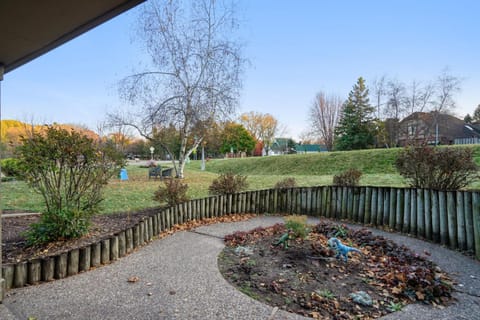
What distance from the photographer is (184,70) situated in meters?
12.2

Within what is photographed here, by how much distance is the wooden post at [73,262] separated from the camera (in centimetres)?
310

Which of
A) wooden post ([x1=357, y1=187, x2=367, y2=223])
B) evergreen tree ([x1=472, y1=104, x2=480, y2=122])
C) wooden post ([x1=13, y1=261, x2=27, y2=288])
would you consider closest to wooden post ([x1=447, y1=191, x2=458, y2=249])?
wooden post ([x1=357, y1=187, x2=367, y2=223])

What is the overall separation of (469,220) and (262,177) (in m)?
11.9

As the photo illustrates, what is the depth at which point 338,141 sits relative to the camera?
29.9 metres

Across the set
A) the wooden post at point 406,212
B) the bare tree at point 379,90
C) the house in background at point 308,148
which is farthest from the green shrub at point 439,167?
the house in background at point 308,148

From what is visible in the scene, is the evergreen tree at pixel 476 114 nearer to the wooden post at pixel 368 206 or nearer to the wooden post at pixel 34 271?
the wooden post at pixel 368 206

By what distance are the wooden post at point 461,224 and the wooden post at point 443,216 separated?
0.20 m

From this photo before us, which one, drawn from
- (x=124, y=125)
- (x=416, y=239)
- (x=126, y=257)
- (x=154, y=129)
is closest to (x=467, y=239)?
(x=416, y=239)

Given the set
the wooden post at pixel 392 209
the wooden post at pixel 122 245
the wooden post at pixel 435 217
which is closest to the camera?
the wooden post at pixel 122 245

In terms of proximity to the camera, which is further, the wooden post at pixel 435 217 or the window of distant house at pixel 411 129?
the window of distant house at pixel 411 129

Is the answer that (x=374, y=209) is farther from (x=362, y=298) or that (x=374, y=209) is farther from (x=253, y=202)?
(x=362, y=298)

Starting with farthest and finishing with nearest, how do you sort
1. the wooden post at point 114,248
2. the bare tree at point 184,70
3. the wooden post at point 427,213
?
1. the bare tree at point 184,70
2. the wooden post at point 427,213
3. the wooden post at point 114,248

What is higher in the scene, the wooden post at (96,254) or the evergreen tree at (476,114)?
the evergreen tree at (476,114)

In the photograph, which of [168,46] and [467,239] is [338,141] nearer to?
[168,46]
